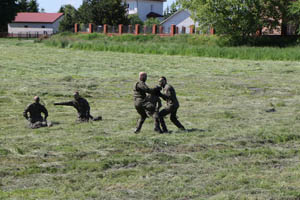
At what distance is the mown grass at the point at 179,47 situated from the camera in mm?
37250

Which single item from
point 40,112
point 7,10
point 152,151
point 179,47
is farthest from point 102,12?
point 152,151

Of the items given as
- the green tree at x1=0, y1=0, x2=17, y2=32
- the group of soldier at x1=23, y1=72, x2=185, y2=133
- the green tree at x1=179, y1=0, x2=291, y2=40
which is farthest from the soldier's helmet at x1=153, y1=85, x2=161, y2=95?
the green tree at x1=0, y1=0, x2=17, y2=32

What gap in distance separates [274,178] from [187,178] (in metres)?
1.28

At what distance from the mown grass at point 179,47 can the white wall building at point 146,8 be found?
39402 millimetres

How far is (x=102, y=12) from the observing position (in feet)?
254

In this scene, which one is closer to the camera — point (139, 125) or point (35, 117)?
point (139, 125)

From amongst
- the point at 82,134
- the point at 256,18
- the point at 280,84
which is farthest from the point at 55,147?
the point at 256,18

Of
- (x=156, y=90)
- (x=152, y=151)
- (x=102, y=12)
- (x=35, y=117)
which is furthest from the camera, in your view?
(x=102, y=12)

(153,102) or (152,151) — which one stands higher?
(153,102)

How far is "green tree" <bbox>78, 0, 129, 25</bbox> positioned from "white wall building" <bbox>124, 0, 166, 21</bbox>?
23.3 metres

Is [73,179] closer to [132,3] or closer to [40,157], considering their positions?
[40,157]

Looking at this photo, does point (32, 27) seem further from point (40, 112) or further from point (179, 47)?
point (40, 112)

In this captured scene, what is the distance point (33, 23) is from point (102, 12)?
37.3 metres

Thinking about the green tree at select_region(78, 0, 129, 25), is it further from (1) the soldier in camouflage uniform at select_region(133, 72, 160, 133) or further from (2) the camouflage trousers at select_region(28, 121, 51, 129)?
(1) the soldier in camouflage uniform at select_region(133, 72, 160, 133)
